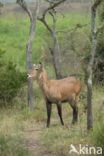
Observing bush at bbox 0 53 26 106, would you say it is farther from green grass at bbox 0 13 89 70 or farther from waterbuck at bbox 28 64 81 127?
green grass at bbox 0 13 89 70

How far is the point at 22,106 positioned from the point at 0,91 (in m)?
0.67

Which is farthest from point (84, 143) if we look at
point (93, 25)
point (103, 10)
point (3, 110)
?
point (103, 10)

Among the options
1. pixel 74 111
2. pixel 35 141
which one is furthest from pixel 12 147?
pixel 74 111

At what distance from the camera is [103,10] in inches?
701

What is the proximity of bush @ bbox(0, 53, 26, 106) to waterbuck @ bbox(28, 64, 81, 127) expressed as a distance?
2.43 meters

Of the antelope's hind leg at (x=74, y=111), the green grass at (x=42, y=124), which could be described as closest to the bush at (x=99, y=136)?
the green grass at (x=42, y=124)

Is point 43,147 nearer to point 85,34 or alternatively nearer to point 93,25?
point 93,25

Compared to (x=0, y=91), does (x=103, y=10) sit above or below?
above

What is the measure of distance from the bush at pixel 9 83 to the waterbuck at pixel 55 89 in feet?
7.98

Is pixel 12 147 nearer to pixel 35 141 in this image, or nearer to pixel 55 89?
pixel 35 141

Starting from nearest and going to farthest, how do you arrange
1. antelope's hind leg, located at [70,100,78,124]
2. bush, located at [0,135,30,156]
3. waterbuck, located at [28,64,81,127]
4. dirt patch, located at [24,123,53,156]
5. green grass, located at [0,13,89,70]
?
1. bush, located at [0,135,30,156]
2. dirt patch, located at [24,123,53,156]
3. waterbuck, located at [28,64,81,127]
4. antelope's hind leg, located at [70,100,78,124]
5. green grass, located at [0,13,89,70]

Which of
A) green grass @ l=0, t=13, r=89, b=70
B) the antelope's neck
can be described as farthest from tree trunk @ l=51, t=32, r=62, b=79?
green grass @ l=0, t=13, r=89, b=70

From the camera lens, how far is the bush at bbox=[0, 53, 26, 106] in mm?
13664

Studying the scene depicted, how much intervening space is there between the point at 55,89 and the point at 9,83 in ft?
8.89
